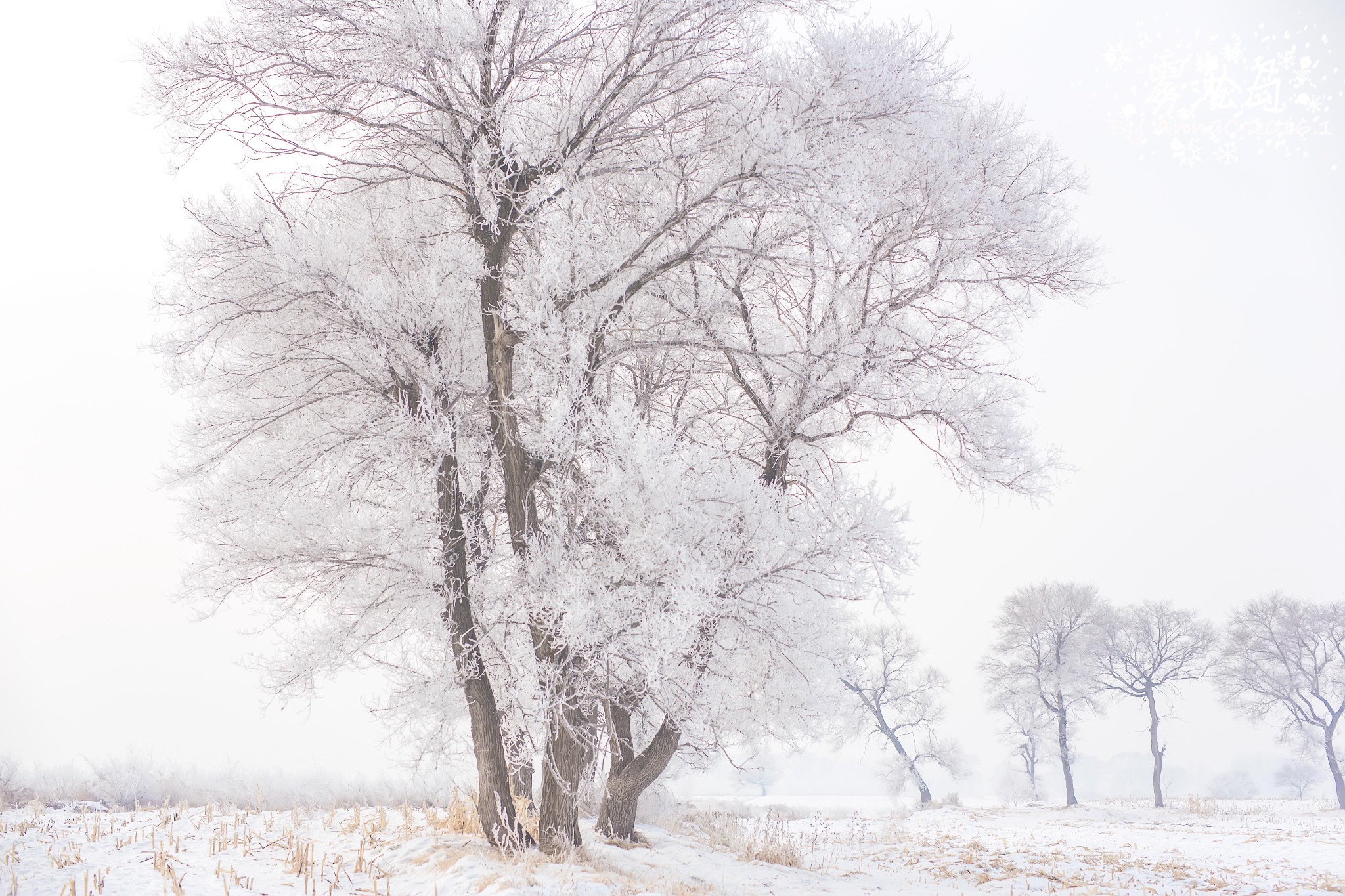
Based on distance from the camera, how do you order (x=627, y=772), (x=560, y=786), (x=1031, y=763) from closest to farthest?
(x=560, y=786) < (x=627, y=772) < (x=1031, y=763)

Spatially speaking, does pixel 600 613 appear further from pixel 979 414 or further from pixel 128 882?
pixel 979 414

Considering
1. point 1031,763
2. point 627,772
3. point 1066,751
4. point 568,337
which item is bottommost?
point 1031,763

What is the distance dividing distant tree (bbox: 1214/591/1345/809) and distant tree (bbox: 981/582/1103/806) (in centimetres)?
432

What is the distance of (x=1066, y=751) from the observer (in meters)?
23.0

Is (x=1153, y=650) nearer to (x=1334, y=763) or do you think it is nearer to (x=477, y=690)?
(x=1334, y=763)

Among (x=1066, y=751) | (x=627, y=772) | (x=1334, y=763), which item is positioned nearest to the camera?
(x=627, y=772)

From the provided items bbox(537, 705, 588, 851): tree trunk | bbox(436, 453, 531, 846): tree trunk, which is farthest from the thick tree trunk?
bbox(436, 453, 531, 846): tree trunk

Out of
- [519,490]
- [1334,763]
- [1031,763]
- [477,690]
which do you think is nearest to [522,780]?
[477,690]

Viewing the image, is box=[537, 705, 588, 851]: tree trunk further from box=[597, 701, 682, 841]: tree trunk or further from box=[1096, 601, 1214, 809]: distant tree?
box=[1096, 601, 1214, 809]: distant tree

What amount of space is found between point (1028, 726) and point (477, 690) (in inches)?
927

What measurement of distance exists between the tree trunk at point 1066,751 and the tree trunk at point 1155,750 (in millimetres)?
2126

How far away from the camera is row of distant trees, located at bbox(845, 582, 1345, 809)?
23.1 m

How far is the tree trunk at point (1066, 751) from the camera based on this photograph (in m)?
22.1

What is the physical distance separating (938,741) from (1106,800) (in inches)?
298
